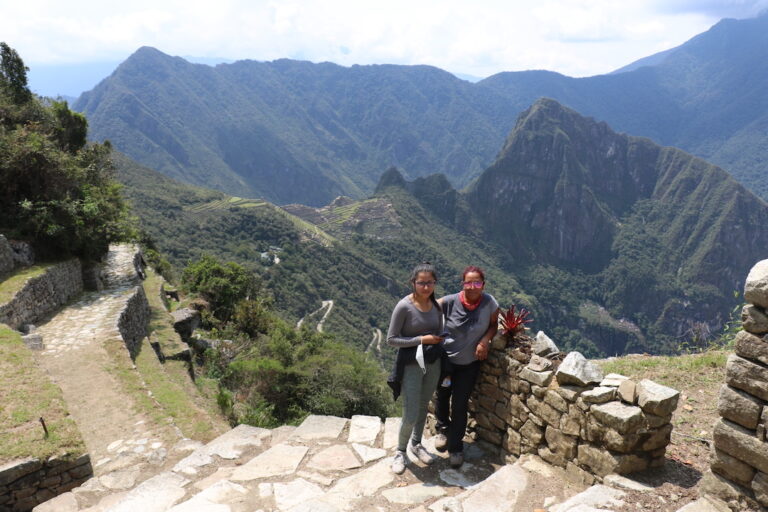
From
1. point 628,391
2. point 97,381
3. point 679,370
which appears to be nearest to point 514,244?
point 679,370

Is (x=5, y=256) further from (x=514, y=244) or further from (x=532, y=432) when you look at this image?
(x=514, y=244)

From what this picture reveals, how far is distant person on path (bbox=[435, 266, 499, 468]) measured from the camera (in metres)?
4.90

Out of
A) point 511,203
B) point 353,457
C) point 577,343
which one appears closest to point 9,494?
point 353,457

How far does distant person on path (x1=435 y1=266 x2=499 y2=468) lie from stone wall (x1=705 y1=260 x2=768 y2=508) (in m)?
2.14

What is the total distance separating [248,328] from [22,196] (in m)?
8.79

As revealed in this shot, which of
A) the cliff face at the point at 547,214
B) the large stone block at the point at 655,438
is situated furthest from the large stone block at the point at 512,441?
the cliff face at the point at 547,214

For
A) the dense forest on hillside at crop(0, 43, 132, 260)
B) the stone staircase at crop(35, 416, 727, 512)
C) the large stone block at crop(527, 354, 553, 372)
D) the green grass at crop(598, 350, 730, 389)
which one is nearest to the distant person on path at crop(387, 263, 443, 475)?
the stone staircase at crop(35, 416, 727, 512)

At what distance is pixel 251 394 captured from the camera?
11227mm

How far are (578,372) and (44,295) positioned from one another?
41.8 feet

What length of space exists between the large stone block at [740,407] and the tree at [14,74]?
83.8 ft

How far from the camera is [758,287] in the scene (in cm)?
307

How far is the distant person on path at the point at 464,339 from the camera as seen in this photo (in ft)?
16.1

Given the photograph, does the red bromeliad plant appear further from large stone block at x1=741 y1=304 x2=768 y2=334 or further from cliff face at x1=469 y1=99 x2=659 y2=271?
cliff face at x1=469 y1=99 x2=659 y2=271

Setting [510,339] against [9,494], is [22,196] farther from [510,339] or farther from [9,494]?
[510,339]
